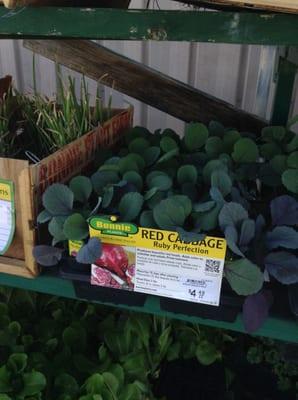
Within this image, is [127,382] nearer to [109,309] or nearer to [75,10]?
[109,309]

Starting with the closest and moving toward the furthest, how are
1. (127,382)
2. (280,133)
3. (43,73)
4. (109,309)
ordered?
(280,133)
(127,382)
(109,309)
(43,73)

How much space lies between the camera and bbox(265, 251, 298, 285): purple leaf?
23.9 inches

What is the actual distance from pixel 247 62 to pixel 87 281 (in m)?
1.32

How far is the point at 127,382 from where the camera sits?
1046 millimetres

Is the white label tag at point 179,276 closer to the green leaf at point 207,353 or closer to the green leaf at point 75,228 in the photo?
the green leaf at point 75,228

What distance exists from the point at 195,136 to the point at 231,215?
1.01 ft

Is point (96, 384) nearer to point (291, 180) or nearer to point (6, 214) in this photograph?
point (6, 214)

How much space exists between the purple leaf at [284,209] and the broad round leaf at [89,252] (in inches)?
11.4

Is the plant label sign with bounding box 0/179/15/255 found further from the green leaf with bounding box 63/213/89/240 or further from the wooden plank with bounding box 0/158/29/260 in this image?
the green leaf with bounding box 63/213/89/240

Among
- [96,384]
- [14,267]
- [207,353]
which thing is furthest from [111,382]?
[14,267]

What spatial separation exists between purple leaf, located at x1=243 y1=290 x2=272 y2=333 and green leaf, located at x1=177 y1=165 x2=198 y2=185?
233 mm

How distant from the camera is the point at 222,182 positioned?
2.26 ft

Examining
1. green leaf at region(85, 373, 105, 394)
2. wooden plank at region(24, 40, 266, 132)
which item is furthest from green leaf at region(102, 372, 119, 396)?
wooden plank at region(24, 40, 266, 132)

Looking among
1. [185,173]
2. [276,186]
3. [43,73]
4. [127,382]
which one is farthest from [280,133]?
[43,73]
